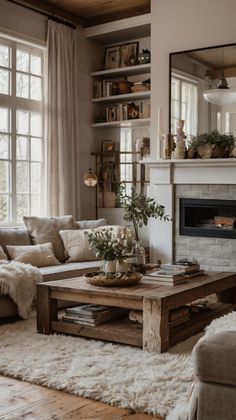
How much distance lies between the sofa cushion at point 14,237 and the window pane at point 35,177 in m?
0.98

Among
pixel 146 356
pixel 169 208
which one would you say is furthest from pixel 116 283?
pixel 169 208

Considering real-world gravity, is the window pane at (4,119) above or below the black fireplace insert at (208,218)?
above

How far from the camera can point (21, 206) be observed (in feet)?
20.5

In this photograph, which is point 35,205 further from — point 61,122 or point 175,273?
point 175,273

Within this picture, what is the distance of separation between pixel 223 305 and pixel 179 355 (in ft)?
4.29

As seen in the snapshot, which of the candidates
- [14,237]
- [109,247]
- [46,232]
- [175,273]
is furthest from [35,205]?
[175,273]

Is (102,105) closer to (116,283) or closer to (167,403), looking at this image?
(116,283)

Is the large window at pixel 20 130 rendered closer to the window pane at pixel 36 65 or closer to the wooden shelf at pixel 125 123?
the window pane at pixel 36 65

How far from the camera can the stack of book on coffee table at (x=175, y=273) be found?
13.0ft

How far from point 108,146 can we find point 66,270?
266 centimetres

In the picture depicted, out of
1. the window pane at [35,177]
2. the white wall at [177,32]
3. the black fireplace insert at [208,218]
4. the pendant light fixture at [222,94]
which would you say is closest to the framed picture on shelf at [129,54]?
the white wall at [177,32]

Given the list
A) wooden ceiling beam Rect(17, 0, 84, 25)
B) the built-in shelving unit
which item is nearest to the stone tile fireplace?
the built-in shelving unit

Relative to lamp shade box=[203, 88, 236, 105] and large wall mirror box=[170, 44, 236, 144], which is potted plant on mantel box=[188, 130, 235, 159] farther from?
lamp shade box=[203, 88, 236, 105]

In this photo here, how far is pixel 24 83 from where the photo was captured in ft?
20.5
